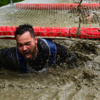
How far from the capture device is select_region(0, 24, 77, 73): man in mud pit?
2.29m

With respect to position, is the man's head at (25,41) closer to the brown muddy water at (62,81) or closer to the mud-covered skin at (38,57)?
the mud-covered skin at (38,57)

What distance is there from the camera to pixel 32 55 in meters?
2.43

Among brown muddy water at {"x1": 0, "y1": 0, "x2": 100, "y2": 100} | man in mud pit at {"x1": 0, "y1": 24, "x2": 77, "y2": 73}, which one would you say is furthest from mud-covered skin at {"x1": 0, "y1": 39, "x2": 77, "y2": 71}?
brown muddy water at {"x1": 0, "y1": 0, "x2": 100, "y2": 100}

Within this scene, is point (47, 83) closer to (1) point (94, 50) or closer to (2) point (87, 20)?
(1) point (94, 50)

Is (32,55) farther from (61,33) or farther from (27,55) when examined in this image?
(61,33)

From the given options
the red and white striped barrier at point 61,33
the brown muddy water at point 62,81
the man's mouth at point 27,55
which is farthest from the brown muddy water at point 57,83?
the man's mouth at point 27,55

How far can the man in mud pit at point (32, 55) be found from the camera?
229cm

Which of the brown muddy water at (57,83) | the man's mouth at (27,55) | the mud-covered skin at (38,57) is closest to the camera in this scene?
the brown muddy water at (57,83)

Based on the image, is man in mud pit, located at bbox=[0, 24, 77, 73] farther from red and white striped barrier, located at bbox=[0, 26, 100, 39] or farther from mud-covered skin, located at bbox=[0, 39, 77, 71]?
red and white striped barrier, located at bbox=[0, 26, 100, 39]

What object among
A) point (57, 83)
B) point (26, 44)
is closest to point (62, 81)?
point (57, 83)

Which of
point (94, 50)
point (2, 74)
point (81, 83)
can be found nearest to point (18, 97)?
point (2, 74)

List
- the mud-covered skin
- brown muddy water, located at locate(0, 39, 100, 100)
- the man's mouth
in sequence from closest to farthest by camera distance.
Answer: brown muddy water, located at locate(0, 39, 100, 100) → the man's mouth → the mud-covered skin

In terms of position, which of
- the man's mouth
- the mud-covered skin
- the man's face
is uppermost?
the man's face

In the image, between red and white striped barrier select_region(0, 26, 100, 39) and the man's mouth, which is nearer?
the man's mouth
